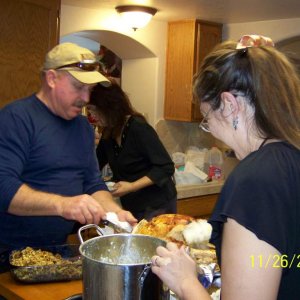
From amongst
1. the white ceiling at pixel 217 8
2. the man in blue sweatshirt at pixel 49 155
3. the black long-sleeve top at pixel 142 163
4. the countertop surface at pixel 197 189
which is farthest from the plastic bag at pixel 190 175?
the man in blue sweatshirt at pixel 49 155

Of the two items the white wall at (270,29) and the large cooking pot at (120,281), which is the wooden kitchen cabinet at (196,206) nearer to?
the white wall at (270,29)

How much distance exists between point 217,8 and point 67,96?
62.6 inches

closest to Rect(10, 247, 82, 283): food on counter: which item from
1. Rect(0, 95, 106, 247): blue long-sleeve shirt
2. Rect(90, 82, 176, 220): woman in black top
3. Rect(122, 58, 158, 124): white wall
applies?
Rect(0, 95, 106, 247): blue long-sleeve shirt

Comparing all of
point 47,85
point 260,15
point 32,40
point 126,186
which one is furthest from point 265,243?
point 260,15

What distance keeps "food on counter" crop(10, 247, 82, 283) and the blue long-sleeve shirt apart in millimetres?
243

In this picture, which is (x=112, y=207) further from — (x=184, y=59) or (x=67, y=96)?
(x=184, y=59)

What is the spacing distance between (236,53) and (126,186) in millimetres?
1478

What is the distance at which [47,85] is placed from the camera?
1.75 m

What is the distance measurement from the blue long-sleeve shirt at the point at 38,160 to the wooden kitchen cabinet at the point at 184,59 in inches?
69.0

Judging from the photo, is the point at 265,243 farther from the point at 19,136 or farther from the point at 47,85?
the point at 47,85

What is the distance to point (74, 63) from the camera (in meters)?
1.72

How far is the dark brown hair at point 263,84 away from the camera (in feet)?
2.78
